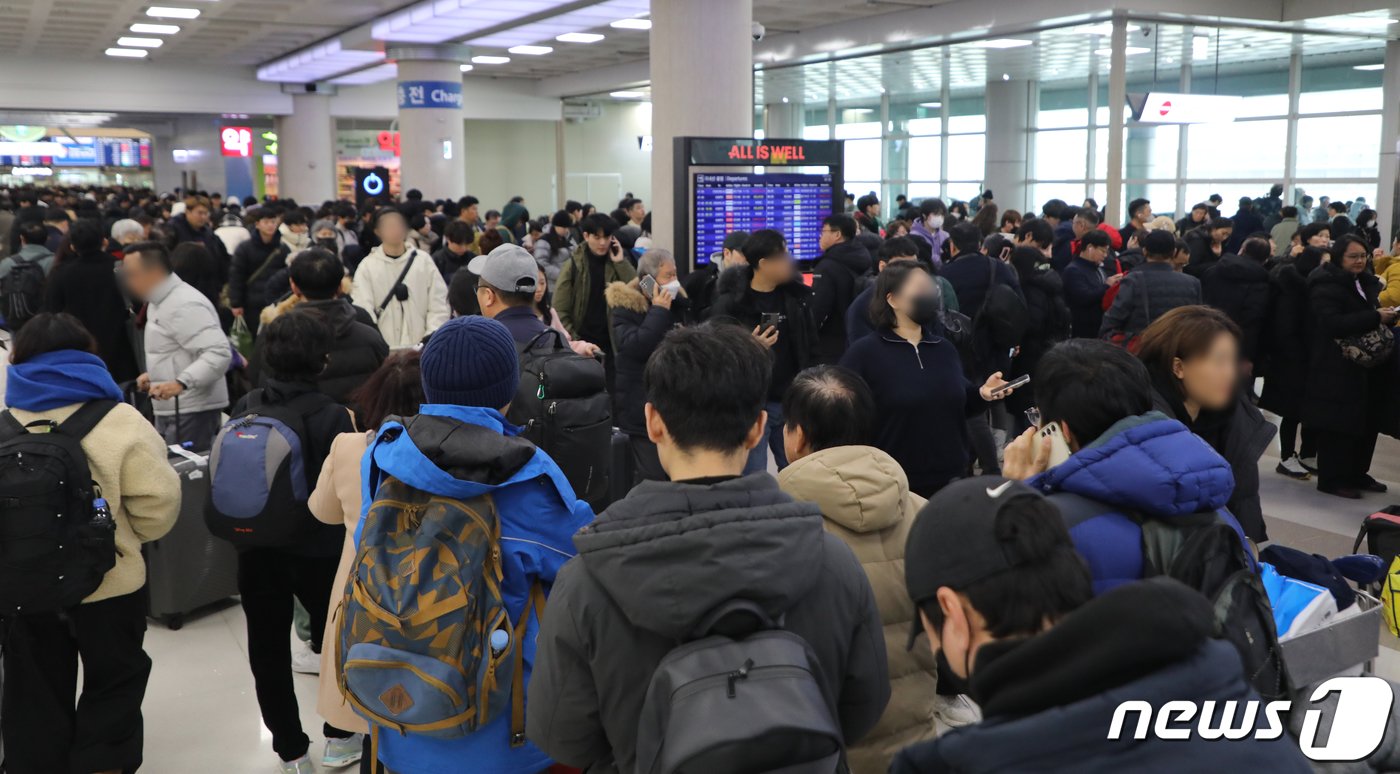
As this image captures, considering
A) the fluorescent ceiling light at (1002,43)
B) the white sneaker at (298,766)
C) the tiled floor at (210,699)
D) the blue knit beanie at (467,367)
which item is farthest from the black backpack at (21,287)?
the fluorescent ceiling light at (1002,43)

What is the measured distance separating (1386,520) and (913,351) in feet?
6.40

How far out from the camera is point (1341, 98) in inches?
672

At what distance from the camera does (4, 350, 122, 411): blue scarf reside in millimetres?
3100

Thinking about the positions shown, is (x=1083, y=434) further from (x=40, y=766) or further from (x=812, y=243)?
(x=812, y=243)

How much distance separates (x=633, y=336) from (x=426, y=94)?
13.6 meters

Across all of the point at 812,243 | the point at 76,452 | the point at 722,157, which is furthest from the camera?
the point at 812,243

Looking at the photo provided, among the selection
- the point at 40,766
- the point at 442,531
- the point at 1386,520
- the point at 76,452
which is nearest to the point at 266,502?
the point at 76,452

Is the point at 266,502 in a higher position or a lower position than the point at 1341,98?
lower

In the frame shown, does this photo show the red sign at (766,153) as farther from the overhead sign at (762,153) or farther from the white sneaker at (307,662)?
the white sneaker at (307,662)

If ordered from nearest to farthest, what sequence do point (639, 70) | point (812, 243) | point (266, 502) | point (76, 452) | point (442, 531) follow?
1. point (442, 531)
2. point (76, 452)
3. point (266, 502)
4. point (812, 243)
5. point (639, 70)

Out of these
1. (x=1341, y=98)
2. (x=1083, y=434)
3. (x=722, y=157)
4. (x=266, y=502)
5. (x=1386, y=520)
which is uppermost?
(x=1341, y=98)

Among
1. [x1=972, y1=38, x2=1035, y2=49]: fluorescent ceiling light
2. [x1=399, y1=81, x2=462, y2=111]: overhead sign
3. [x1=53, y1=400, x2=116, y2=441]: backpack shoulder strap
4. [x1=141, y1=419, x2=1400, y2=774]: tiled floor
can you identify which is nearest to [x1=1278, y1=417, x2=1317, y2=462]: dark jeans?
[x1=141, y1=419, x2=1400, y2=774]: tiled floor

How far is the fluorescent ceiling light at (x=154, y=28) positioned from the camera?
52.6 ft

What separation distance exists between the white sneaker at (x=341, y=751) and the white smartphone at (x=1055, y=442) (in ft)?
7.76
